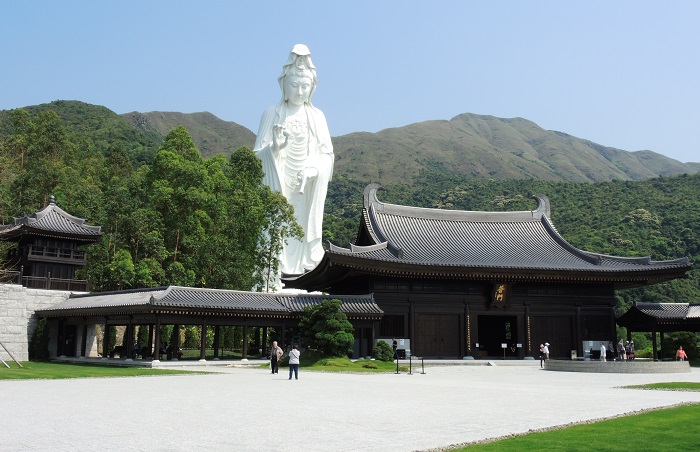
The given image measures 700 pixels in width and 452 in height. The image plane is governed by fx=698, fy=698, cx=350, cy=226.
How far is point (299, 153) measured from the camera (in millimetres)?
47625

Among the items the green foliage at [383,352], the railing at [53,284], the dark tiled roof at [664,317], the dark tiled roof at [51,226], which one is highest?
the dark tiled roof at [51,226]

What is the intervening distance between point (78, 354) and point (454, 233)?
20816 mm

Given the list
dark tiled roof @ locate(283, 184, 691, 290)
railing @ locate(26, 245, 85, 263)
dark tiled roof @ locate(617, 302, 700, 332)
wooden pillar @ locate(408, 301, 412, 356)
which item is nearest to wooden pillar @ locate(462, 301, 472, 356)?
dark tiled roof @ locate(283, 184, 691, 290)

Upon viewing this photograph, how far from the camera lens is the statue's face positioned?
48.1 m

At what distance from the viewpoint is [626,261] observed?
37.1 m

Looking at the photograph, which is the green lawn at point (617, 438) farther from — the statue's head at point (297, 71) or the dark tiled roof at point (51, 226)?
the statue's head at point (297, 71)

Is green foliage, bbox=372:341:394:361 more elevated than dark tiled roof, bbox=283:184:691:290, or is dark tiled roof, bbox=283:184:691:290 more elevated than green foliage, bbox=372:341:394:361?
dark tiled roof, bbox=283:184:691:290

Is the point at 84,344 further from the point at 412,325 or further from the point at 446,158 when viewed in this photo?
the point at 446,158

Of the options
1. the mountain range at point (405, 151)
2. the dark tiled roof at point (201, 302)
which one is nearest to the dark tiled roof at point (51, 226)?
the dark tiled roof at point (201, 302)

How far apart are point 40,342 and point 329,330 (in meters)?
14.8

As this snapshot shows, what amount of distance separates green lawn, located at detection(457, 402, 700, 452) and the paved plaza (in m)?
0.59

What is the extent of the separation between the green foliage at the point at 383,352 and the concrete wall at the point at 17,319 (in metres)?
16.2

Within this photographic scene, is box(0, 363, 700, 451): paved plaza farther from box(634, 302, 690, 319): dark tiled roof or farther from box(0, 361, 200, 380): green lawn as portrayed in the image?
box(634, 302, 690, 319): dark tiled roof

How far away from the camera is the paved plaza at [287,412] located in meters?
8.91
